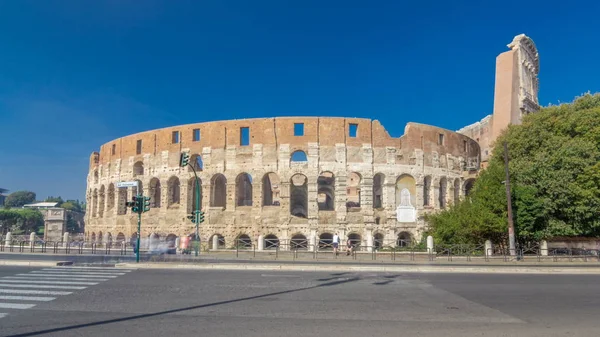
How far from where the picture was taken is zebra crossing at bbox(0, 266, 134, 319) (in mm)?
7753

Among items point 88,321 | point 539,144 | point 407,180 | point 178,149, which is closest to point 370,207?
point 407,180

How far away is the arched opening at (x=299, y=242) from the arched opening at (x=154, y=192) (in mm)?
12950

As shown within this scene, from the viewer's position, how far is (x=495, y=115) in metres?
40.7

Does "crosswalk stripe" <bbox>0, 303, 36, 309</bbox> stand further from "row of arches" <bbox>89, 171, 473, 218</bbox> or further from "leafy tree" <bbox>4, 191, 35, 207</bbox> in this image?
"leafy tree" <bbox>4, 191, 35, 207</bbox>

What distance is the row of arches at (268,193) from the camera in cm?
3192

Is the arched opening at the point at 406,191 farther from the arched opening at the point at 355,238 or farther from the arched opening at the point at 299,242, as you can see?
the arched opening at the point at 299,242

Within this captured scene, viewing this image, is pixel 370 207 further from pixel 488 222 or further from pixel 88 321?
pixel 88 321

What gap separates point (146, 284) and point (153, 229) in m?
24.1

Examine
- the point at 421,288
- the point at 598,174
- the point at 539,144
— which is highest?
the point at 539,144

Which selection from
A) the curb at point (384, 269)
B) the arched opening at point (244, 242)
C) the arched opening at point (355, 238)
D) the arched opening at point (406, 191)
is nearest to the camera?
the curb at point (384, 269)

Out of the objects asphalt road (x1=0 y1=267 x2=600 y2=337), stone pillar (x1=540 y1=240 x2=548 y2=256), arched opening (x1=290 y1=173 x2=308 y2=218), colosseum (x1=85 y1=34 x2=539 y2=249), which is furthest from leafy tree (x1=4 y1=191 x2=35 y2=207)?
stone pillar (x1=540 y1=240 x2=548 y2=256)

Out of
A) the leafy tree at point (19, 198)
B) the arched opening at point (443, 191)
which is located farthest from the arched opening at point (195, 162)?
the leafy tree at point (19, 198)

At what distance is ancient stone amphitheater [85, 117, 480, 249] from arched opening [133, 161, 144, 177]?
1.03m

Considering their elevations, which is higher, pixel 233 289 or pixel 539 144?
pixel 539 144
